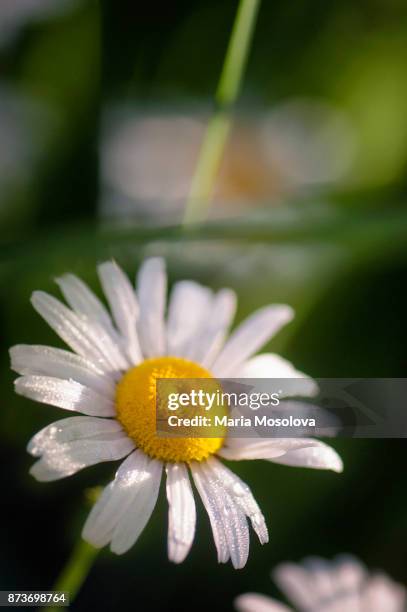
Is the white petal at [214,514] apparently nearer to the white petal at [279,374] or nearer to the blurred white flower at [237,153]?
the white petal at [279,374]

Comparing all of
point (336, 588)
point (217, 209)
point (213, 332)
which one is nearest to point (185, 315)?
point (213, 332)

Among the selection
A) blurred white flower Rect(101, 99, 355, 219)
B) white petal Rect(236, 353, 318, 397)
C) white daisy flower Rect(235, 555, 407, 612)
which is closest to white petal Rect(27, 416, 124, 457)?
white petal Rect(236, 353, 318, 397)

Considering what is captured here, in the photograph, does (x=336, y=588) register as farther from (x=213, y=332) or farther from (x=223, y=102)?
(x=223, y=102)

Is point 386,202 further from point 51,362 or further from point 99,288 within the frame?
point 51,362

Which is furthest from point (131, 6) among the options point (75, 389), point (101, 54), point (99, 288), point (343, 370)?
point (75, 389)

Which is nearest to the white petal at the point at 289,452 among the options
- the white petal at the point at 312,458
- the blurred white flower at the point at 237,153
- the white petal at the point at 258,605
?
the white petal at the point at 312,458

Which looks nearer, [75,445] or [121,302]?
[75,445]
